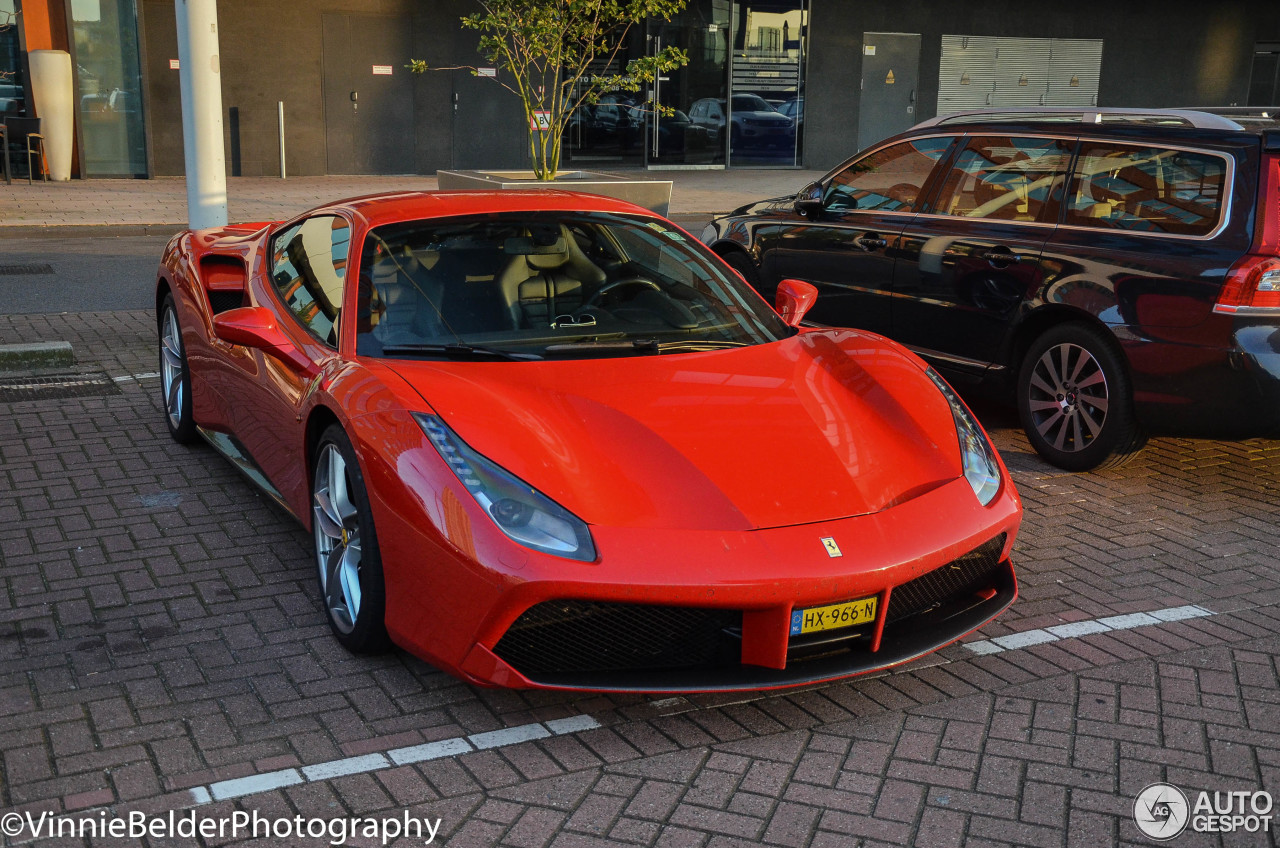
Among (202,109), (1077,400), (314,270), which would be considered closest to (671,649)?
(314,270)

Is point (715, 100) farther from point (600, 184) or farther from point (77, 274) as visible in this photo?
point (77, 274)

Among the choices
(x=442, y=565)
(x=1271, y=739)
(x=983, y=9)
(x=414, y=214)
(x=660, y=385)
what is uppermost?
(x=983, y=9)

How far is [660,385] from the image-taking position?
4055 mm

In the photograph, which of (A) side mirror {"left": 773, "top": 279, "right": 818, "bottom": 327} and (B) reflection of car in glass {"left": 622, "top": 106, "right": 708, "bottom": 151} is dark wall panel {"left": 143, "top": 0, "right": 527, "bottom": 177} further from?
(A) side mirror {"left": 773, "top": 279, "right": 818, "bottom": 327}

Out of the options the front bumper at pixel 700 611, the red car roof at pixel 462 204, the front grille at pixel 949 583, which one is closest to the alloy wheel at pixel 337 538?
the front bumper at pixel 700 611

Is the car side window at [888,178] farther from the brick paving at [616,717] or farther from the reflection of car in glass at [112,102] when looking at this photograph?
the reflection of car in glass at [112,102]

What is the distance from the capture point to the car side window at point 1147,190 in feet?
18.7

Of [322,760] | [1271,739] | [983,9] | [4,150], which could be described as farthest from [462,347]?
[983,9]

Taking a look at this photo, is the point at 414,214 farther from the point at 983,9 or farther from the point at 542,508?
the point at 983,9

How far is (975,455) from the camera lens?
13.5 feet

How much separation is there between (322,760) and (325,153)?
63.4 feet

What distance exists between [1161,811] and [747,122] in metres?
22.1

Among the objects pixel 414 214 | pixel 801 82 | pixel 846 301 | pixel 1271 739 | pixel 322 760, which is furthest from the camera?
pixel 801 82

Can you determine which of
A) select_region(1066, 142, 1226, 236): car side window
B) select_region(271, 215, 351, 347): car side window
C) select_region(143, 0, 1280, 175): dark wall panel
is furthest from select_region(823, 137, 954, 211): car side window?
select_region(143, 0, 1280, 175): dark wall panel
